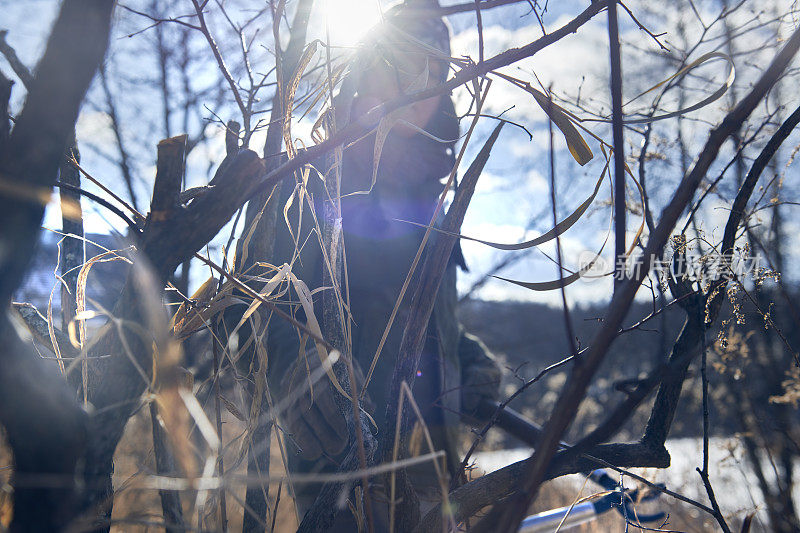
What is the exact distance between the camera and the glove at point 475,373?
1.63m

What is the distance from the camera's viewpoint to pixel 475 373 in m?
1.83

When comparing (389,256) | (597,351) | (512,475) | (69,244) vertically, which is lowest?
(512,475)

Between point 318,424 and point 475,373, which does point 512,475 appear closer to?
point 318,424

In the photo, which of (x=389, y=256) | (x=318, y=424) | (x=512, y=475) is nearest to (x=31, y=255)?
(x=512, y=475)

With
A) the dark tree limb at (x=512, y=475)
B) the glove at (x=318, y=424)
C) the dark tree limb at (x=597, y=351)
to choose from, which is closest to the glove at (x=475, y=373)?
the glove at (x=318, y=424)

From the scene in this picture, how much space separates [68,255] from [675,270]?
1040mm

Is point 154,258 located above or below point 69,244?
below

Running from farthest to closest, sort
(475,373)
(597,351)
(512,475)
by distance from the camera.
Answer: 1. (475,373)
2. (512,475)
3. (597,351)

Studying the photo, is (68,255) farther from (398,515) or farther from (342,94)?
(398,515)

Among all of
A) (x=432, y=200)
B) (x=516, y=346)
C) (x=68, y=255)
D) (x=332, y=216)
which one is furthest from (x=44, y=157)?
(x=516, y=346)

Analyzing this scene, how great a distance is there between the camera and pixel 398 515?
589 millimetres

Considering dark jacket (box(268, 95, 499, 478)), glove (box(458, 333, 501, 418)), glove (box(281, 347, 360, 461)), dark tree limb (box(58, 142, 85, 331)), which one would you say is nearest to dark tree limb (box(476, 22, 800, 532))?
glove (box(281, 347, 360, 461))

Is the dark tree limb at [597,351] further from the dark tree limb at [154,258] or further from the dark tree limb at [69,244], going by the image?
the dark tree limb at [69,244]

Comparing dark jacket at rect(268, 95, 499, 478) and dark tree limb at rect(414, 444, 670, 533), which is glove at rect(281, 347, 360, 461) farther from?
dark jacket at rect(268, 95, 499, 478)
